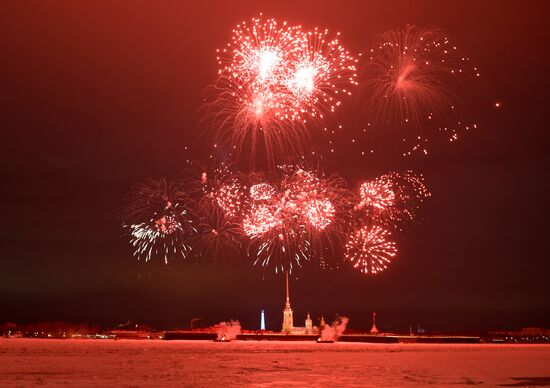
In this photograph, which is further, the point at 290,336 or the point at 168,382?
the point at 290,336

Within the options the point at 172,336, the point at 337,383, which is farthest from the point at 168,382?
the point at 172,336

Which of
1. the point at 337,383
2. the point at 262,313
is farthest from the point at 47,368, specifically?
the point at 262,313

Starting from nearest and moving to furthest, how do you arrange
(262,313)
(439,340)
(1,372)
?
1. (1,372)
2. (439,340)
3. (262,313)

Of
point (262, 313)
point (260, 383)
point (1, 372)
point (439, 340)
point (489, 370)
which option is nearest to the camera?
point (260, 383)

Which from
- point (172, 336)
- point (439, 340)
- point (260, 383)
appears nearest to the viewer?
point (260, 383)

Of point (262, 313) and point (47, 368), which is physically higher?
point (262, 313)

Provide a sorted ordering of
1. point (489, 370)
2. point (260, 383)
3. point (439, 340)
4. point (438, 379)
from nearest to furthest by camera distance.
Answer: point (260, 383) → point (438, 379) → point (489, 370) → point (439, 340)

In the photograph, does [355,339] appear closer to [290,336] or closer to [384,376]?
[290,336]

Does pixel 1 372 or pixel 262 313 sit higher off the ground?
pixel 262 313

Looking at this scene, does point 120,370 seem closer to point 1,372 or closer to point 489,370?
point 1,372
